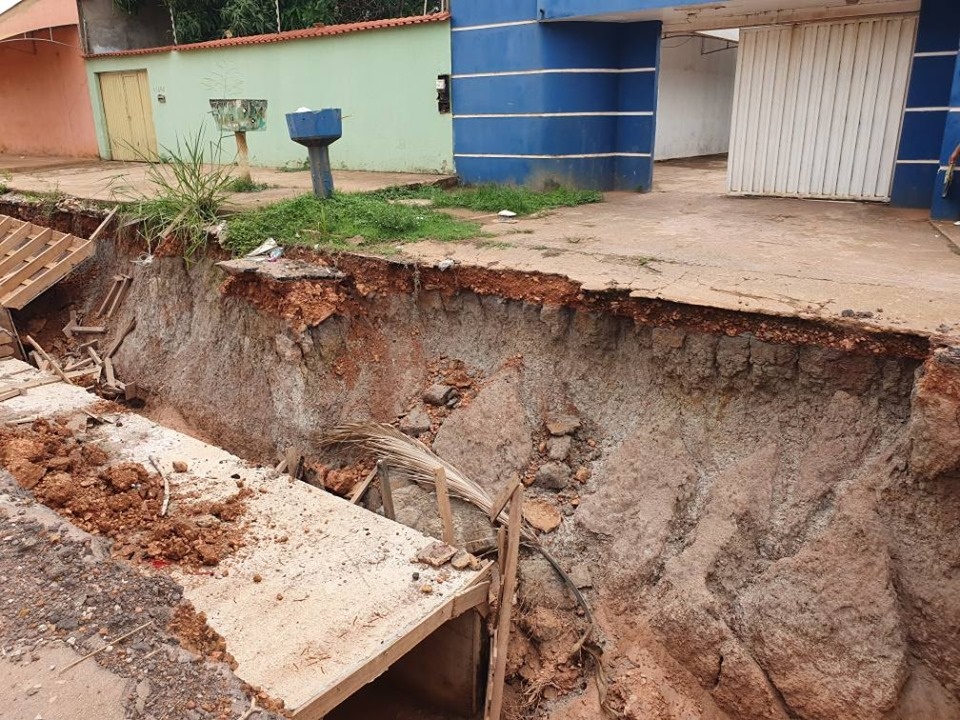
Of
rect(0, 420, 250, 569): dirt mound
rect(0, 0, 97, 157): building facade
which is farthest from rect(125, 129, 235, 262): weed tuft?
rect(0, 0, 97, 157): building facade

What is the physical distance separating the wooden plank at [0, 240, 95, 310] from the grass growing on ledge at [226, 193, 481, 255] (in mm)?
2227

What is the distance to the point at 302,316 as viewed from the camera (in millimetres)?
5887

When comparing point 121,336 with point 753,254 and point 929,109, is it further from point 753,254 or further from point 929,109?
point 929,109

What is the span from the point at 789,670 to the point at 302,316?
14.0ft

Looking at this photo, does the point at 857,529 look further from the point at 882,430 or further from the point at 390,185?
the point at 390,185

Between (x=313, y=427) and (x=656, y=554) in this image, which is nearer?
(x=656, y=554)

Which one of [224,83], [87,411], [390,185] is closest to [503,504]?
[87,411]

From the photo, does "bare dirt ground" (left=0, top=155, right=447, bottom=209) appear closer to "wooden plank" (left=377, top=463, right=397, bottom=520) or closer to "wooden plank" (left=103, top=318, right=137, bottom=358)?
"wooden plank" (left=103, top=318, right=137, bottom=358)

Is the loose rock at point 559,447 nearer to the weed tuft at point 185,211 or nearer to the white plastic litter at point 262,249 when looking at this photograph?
the white plastic litter at point 262,249

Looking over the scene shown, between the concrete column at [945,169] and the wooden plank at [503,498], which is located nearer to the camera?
the wooden plank at [503,498]

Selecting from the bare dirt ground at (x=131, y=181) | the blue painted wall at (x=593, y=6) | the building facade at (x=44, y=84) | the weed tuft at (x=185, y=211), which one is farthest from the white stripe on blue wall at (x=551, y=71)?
the building facade at (x=44, y=84)

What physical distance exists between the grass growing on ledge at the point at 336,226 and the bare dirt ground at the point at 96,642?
336 cm

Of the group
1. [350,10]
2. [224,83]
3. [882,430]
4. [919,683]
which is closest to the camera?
[919,683]

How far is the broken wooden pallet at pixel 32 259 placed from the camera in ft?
25.6
